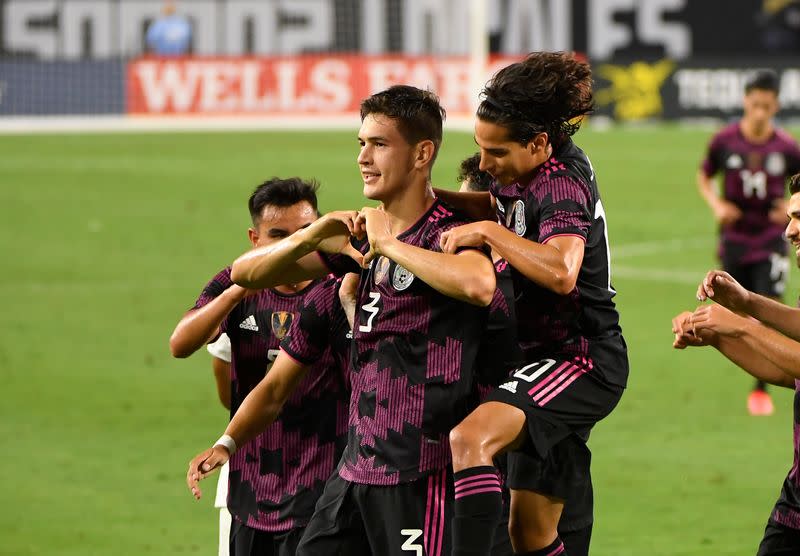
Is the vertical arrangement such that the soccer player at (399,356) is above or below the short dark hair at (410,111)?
below

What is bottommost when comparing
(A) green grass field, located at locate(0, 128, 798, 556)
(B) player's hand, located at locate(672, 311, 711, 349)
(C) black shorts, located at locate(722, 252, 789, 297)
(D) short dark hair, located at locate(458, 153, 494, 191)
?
(A) green grass field, located at locate(0, 128, 798, 556)

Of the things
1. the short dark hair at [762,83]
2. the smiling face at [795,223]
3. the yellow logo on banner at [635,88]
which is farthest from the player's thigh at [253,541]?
the yellow logo on banner at [635,88]

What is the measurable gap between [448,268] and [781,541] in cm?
188

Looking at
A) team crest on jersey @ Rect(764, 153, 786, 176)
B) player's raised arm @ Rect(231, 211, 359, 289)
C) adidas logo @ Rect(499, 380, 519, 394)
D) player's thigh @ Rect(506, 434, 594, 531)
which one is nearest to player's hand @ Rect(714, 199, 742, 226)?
team crest on jersey @ Rect(764, 153, 786, 176)

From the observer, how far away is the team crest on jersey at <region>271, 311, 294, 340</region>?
→ 6047 mm

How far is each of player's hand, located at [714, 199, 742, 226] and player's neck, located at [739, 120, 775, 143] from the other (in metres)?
0.57

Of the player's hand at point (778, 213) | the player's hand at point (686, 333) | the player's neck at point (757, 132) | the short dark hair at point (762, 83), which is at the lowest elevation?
the player's hand at point (686, 333)

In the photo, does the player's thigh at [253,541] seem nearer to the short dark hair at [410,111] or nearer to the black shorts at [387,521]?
the black shorts at [387,521]

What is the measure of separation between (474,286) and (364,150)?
0.66m

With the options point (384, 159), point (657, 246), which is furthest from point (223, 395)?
point (657, 246)

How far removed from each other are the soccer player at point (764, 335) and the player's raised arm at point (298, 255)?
129 cm

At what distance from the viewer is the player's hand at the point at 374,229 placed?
16.2 ft

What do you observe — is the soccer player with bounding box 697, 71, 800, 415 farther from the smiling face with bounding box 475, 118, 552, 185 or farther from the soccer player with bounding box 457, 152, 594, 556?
the smiling face with bounding box 475, 118, 552, 185

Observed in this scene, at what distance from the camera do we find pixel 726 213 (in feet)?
40.5
